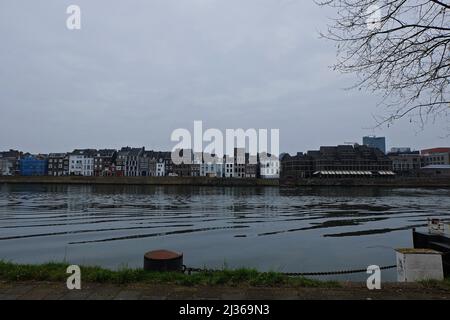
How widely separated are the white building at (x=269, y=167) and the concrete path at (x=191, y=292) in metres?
139

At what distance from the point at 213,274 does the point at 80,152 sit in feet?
516

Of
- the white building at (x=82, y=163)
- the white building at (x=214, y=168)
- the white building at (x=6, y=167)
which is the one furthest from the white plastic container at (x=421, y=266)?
the white building at (x=6, y=167)

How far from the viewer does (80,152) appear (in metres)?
150

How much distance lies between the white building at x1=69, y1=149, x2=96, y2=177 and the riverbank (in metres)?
151

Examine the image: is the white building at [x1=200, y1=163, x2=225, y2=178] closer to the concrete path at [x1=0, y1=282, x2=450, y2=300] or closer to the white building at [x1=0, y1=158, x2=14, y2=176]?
the white building at [x1=0, y1=158, x2=14, y2=176]

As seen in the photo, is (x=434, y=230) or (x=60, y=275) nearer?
(x=60, y=275)

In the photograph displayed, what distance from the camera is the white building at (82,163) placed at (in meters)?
147

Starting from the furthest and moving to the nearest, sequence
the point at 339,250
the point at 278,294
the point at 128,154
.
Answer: the point at 128,154, the point at 339,250, the point at 278,294

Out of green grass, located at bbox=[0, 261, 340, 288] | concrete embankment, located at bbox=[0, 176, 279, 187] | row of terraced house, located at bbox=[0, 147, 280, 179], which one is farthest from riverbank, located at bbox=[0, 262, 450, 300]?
row of terraced house, located at bbox=[0, 147, 280, 179]

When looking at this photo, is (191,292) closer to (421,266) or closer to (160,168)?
(421,266)

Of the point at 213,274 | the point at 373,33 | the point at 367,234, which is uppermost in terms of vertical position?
the point at 373,33

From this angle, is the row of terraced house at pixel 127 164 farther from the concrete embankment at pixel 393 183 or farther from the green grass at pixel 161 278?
the green grass at pixel 161 278
